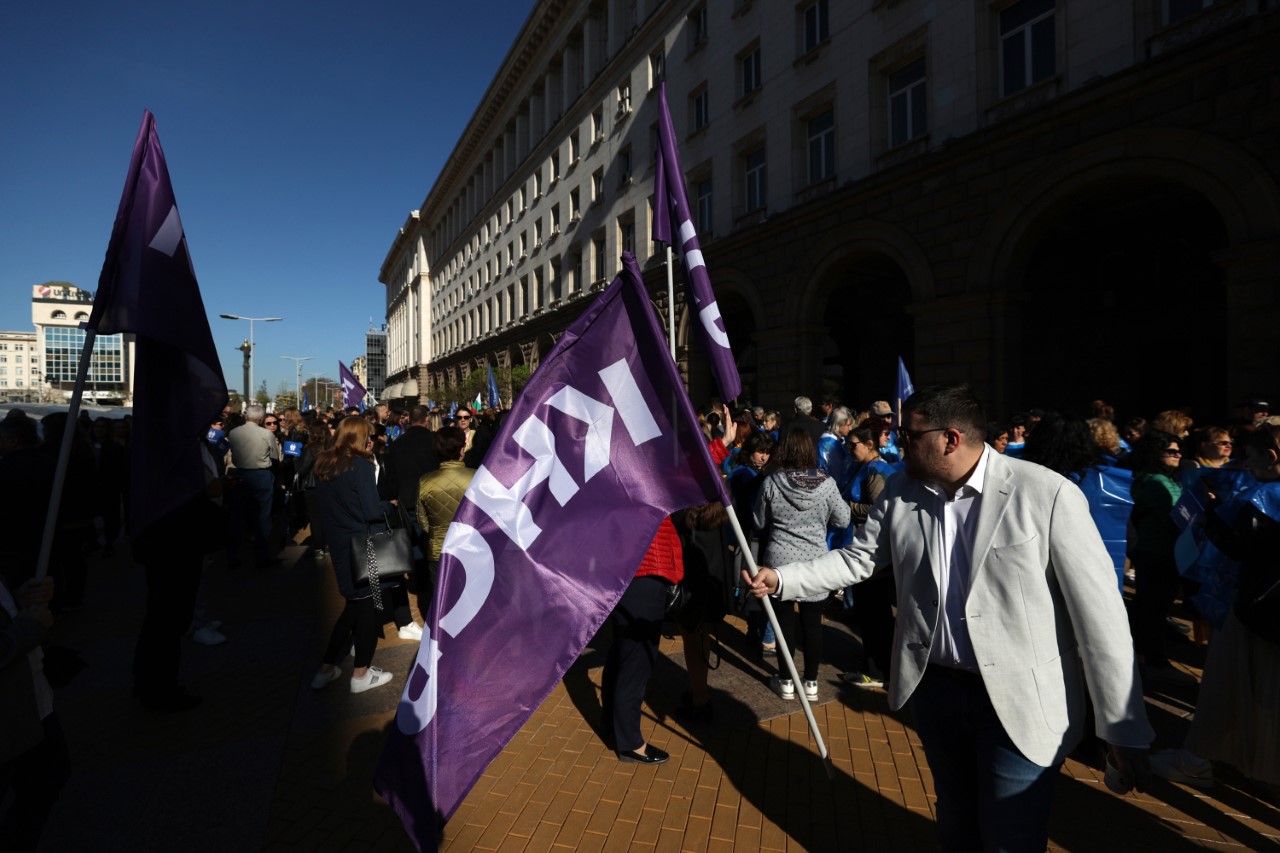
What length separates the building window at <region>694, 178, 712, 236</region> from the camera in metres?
21.0

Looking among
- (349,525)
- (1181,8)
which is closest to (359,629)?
(349,525)

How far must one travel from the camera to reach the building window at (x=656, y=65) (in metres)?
22.3

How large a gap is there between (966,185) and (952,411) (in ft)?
41.2

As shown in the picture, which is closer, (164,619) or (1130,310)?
(164,619)

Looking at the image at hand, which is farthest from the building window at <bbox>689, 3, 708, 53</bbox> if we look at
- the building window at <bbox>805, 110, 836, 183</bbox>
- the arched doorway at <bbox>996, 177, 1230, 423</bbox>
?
the arched doorway at <bbox>996, 177, 1230, 423</bbox>

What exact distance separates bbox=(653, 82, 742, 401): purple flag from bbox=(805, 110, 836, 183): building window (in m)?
11.1

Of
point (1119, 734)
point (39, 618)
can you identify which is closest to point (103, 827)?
point (39, 618)

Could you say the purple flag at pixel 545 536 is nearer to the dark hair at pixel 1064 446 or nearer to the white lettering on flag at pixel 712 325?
the white lettering on flag at pixel 712 325

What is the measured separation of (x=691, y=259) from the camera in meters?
5.17

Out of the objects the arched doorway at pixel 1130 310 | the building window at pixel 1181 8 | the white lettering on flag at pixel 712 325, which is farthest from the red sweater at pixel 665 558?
the arched doorway at pixel 1130 310

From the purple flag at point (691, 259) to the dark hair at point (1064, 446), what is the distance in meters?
2.07

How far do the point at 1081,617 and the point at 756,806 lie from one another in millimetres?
2060

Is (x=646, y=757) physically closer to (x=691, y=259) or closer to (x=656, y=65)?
(x=691, y=259)

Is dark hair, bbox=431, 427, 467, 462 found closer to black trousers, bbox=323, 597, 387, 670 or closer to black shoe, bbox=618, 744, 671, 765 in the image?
black trousers, bbox=323, 597, 387, 670
